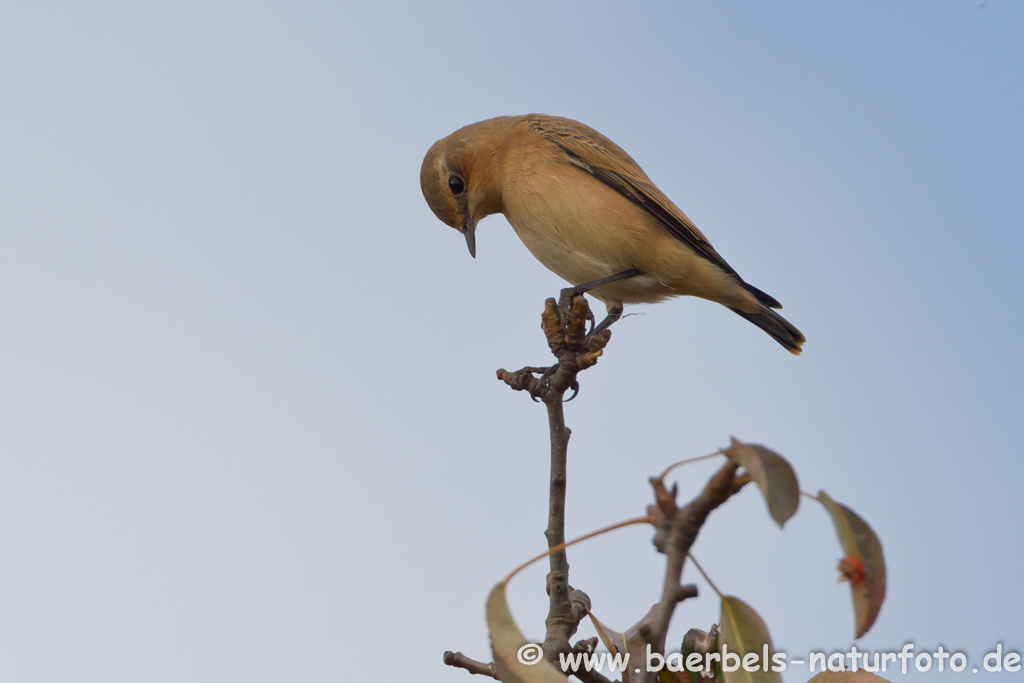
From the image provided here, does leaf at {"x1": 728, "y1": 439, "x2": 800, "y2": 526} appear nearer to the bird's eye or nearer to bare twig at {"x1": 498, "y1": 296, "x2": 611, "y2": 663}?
bare twig at {"x1": 498, "y1": 296, "x2": 611, "y2": 663}

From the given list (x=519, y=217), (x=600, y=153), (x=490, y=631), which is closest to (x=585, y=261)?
(x=519, y=217)

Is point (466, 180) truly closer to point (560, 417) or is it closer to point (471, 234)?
point (471, 234)

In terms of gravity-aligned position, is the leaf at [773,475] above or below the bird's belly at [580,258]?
below

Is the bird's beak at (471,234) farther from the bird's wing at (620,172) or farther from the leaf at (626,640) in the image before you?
the leaf at (626,640)

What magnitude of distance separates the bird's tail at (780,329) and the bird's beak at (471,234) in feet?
6.40

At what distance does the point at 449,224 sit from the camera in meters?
6.82

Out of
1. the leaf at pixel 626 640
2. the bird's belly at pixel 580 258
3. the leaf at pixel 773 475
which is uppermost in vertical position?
the bird's belly at pixel 580 258

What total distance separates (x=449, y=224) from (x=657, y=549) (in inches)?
215

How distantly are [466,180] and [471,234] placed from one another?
0.40m

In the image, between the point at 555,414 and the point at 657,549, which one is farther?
the point at 555,414

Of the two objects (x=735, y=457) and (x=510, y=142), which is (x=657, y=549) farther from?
(x=510, y=142)

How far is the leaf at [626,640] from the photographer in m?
2.46

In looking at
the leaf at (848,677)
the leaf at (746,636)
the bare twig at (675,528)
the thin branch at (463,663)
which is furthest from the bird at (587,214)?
the bare twig at (675,528)

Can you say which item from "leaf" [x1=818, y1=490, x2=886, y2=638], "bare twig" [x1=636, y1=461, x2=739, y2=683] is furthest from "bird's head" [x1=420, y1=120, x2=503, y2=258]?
"bare twig" [x1=636, y1=461, x2=739, y2=683]
